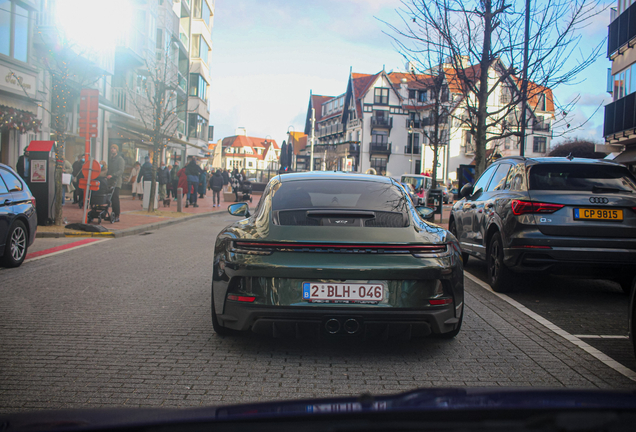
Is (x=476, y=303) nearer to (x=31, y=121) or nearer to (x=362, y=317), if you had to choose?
(x=362, y=317)

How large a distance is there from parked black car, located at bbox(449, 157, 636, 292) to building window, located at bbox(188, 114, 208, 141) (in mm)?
45593

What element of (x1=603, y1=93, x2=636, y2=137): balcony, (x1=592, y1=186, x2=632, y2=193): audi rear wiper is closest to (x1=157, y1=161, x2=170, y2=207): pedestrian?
(x1=603, y1=93, x2=636, y2=137): balcony

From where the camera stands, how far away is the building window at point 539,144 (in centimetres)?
7038

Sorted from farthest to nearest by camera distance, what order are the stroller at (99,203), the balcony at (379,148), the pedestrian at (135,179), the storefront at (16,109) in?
the balcony at (379,148) → the pedestrian at (135,179) → the storefront at (16,109) → the stroller at (99,203)

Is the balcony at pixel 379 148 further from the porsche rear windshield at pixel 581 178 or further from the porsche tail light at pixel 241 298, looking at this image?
the porsche tail light at pixel 241 298

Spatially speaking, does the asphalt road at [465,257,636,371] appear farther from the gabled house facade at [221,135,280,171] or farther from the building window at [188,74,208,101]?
the gabled house facade at [221,135,280,171]

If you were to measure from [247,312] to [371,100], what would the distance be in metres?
77.3

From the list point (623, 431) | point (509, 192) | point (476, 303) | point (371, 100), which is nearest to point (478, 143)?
point (509, 192)

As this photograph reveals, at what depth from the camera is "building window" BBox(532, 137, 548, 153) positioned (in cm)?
7038

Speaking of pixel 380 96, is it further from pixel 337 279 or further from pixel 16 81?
pixel 337 279

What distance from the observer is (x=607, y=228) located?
6.57 meters

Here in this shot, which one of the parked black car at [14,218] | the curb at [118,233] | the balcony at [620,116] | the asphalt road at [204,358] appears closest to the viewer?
the asphalt road at [204,358]

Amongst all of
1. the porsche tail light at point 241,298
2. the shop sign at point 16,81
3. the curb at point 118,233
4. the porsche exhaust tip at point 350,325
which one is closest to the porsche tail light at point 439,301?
the porsche exhaust tip at point 350,325

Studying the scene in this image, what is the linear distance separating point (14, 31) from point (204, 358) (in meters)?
19.7
